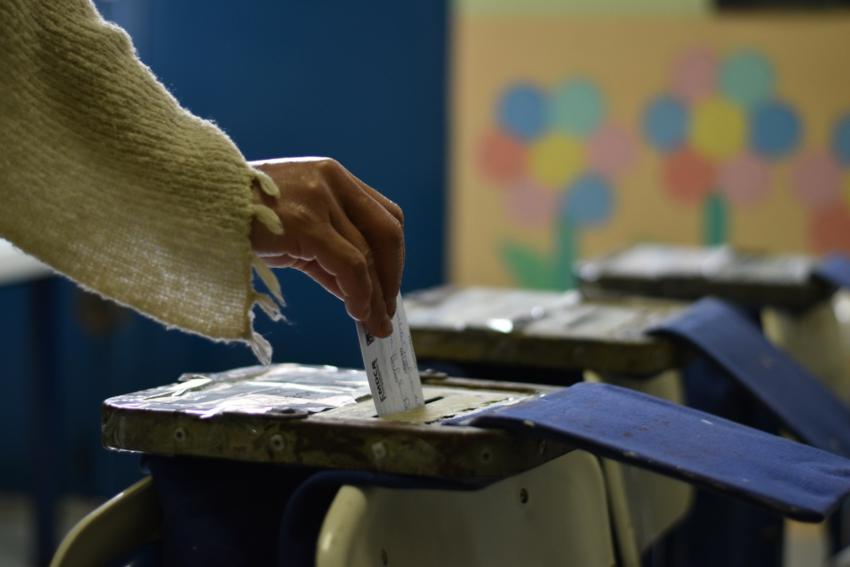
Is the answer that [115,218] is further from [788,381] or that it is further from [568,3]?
[568,3]

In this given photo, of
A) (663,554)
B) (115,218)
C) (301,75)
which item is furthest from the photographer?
(301,75)

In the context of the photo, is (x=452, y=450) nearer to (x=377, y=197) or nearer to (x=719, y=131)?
(x=377, y=197)

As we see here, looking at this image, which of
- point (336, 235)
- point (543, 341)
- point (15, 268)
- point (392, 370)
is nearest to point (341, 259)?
point (336, 235)

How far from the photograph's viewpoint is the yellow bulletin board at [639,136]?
13.9ft

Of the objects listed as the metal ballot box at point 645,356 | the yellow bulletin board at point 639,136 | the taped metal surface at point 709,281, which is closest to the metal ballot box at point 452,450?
the metal ballot box at point 645,356

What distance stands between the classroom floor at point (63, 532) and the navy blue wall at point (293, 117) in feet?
0.35

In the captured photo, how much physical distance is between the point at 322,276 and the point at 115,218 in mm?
199

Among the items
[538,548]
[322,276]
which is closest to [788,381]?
[538,548]

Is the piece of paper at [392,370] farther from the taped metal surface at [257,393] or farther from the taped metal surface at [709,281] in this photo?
the taped metal surface at [709,281]

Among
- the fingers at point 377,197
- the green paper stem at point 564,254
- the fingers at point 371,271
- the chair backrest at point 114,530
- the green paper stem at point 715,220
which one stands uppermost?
the fingers at point 377,197

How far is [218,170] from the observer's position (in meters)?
1.16

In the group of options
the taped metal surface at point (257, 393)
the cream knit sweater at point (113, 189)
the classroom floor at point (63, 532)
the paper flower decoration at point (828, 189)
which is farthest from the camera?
the paper flower decoration at point (828, 189)

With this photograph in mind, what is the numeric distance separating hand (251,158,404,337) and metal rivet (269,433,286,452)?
131 millimetres

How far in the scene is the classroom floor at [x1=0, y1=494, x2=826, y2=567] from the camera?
3.98m
